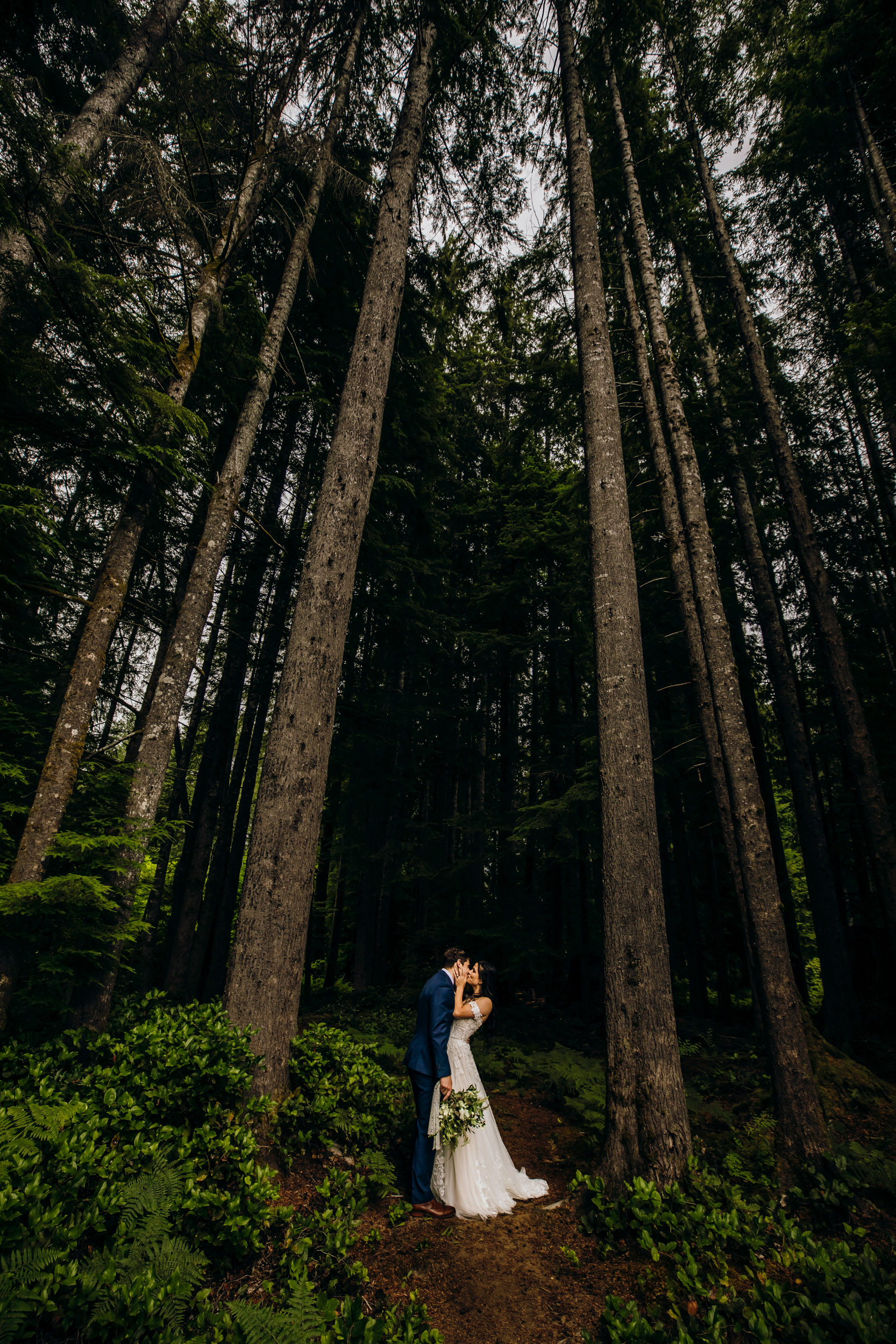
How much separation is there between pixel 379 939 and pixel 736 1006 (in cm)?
1257

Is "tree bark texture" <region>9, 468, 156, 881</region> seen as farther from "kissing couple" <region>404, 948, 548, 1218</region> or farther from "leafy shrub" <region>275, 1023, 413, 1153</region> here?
"kissing couple" <region>404, 948, 548, 1218</region>

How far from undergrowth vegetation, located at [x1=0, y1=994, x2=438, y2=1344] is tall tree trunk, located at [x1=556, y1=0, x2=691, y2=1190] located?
2.07m

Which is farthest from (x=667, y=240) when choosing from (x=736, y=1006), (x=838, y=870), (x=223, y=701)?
(x=736, y=1006)

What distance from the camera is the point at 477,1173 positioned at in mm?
4250

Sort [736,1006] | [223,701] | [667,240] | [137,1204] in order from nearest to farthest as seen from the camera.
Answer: [137,1204] < [223,701] < [667,240] < [736,1006]

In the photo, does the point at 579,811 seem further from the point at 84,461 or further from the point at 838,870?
the point at 838,870

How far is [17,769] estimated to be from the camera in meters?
4.79

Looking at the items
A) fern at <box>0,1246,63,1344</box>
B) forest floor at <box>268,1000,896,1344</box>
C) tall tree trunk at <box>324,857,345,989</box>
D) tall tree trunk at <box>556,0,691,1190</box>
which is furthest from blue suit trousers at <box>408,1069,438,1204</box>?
tall tree trunk at <box>324,857,345,989</box>

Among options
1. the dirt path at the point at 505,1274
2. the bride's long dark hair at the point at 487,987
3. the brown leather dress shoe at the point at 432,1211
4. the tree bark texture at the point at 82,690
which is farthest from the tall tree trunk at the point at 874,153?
the brown leather dress shoe at the point at 432,1211

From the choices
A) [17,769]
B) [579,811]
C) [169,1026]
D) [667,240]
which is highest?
[667,240]

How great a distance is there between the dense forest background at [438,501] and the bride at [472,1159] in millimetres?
922

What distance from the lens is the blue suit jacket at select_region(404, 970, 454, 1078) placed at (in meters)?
4.41

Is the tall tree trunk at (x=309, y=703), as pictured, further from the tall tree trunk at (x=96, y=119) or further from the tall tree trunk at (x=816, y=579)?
the tall tree trunk at (x=816, y=579)

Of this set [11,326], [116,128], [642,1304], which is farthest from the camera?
[116,128]
